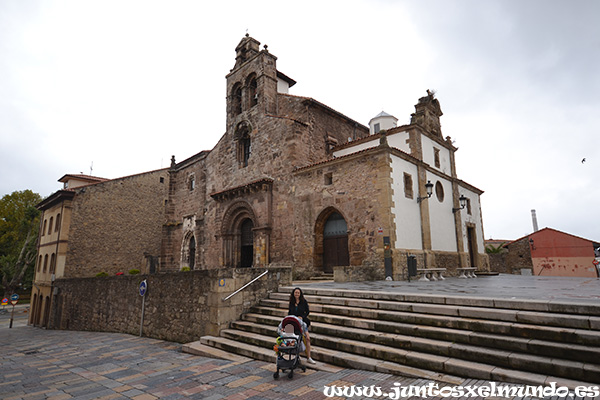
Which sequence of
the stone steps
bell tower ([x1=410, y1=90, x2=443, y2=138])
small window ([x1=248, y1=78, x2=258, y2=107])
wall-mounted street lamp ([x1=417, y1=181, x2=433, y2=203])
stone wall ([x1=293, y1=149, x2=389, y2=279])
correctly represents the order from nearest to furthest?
the stone steps < stone wall ([x1=293, y1=149, x2=389, y2=279]) < wall-mounted street lamp ([x1=417, y1=181, x2=433, y2=203]) < bell tower ([x1=410, y1=90, x2=443, y2=138]) < small window ([x1=248, y1=78, x2=258, y2=107])

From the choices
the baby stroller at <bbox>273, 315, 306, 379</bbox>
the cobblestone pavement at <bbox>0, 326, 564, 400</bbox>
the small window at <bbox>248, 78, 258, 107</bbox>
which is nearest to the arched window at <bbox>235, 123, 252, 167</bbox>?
the small window at <bbox>248, 78, 258, 107</bbox>

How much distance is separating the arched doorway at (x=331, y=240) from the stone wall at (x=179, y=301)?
531 centimetres

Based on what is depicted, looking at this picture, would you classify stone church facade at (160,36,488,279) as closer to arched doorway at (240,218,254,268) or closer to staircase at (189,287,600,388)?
arched doorway at (240,218,254,268)

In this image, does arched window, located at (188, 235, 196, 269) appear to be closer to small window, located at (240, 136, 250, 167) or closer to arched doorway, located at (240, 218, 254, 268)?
arched doorway, located at (240, 218, 254, 268)

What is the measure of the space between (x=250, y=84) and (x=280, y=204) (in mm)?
8440

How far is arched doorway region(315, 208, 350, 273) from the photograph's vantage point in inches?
583

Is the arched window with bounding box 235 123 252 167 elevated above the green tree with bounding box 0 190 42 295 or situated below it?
above

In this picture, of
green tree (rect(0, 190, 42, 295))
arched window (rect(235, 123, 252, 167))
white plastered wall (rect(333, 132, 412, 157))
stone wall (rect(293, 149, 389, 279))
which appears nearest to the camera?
stone wall (rect(293, 149, 389, 279))

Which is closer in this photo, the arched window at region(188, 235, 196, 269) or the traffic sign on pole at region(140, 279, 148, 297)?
the traffic sign on pole at region(140, 279, 148, 297)

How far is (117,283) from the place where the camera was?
1359 centimetres

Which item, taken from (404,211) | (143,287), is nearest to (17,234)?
(143,287)

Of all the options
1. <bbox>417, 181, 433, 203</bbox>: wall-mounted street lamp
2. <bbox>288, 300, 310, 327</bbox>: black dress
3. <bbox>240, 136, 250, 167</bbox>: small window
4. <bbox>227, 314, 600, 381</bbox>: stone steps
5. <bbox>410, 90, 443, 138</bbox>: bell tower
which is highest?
<bbox>410, 90, 443, 138</bbox>: bell tower

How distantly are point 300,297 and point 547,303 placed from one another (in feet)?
12.7

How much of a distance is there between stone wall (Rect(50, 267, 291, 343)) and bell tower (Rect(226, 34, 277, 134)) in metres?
11.3
